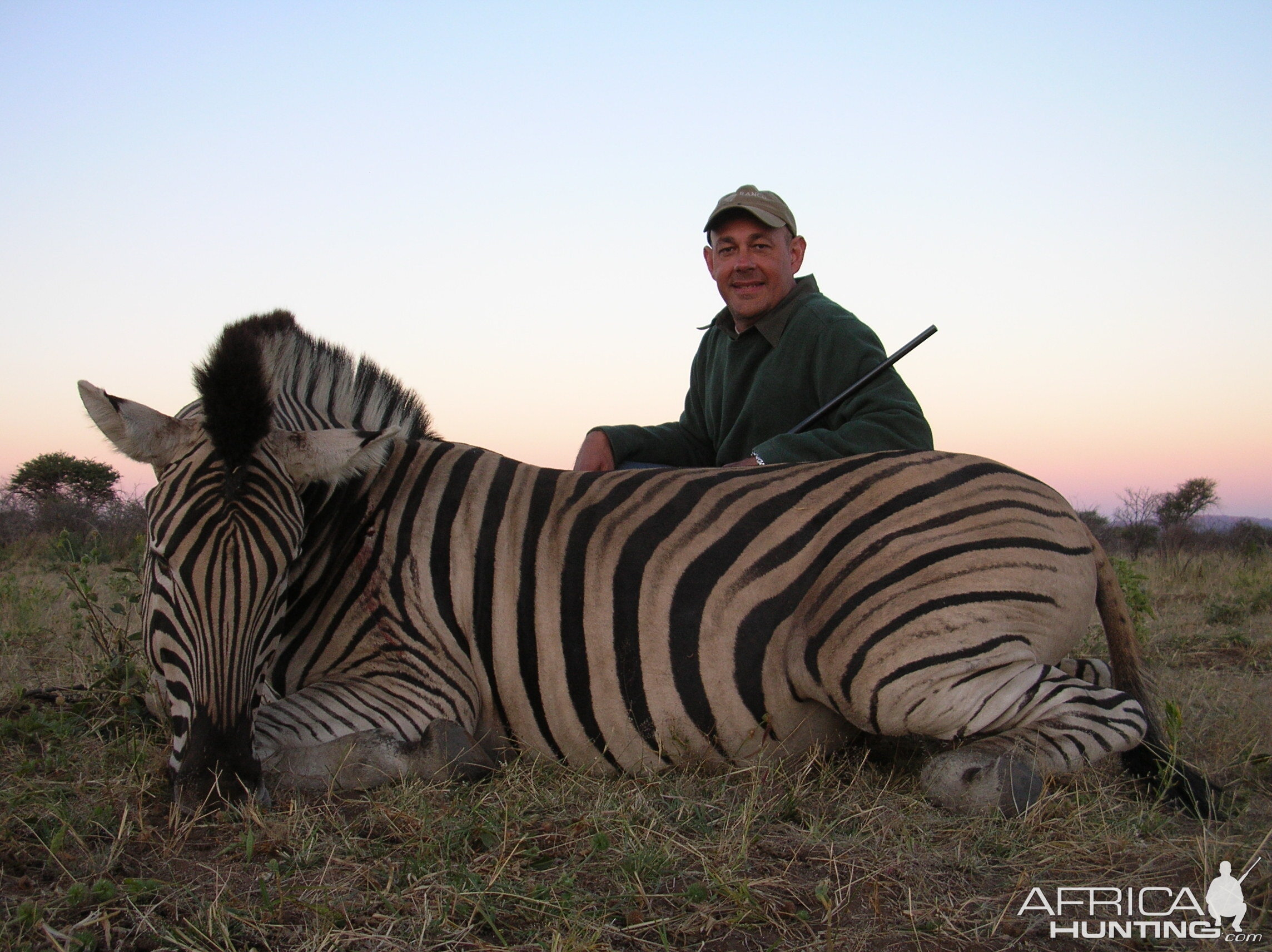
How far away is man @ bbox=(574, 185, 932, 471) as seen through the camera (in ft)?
14.8

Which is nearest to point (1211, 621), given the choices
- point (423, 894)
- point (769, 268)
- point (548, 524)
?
point (769, 268)

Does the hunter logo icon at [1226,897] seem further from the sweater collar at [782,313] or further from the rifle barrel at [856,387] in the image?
the sweater collar at [782,313]

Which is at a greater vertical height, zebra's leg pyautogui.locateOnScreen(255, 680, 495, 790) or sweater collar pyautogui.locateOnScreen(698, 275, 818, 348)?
sweater collar pyautogui.locateOnScreen(698, 275, 818, 348)

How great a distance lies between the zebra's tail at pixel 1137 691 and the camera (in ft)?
8.86

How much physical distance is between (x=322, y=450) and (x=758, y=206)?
9.71 ft

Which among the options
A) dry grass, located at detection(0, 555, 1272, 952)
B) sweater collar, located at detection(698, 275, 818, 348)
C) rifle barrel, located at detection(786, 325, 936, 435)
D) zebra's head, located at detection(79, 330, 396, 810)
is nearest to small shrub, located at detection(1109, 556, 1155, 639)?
rifle barrel, located at detection(786, 325, 936, 435)

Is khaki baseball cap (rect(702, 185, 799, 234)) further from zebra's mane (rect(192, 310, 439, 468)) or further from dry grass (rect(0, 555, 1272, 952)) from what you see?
dry grass (rect(0, 555, 1272, 952))

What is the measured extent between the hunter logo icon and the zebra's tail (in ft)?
2.16

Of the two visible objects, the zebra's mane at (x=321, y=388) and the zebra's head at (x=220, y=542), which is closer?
the zebra's head at (x=220, y=542)

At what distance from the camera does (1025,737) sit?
2639 mm

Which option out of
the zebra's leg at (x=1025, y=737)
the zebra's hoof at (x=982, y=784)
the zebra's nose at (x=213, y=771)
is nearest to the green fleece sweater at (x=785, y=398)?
the zebra's leg at (x=1025, y=737)

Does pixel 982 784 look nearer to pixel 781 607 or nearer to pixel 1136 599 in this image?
pixel 781 607

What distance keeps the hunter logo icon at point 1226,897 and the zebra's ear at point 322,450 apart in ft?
7.45

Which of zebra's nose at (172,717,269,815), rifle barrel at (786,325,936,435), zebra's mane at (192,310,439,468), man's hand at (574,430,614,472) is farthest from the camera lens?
man's hand at (574,430,614,472)
